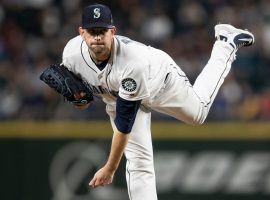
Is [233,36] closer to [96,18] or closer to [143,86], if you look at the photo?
[143,86]

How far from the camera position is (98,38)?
4.93 metres

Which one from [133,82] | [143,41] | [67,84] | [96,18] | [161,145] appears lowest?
[161,145]

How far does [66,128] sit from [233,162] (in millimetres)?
1795

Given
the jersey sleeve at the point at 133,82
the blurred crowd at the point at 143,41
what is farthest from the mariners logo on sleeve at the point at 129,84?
the blurred crowd at the point at 143,41

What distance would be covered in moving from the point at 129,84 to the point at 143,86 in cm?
10

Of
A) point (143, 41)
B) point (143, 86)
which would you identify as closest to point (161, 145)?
point (143, 41)

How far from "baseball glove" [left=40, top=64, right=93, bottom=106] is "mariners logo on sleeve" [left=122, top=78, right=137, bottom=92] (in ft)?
1.35

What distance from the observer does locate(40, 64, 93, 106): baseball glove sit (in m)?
5.29

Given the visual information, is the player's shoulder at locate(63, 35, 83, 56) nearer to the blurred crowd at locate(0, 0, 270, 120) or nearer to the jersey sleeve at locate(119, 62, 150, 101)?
the jersey sleeve at locate(119, 62, 150, 101)

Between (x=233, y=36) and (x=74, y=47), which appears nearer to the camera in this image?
(x=74, y=47)

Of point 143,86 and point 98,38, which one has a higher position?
point 98,38

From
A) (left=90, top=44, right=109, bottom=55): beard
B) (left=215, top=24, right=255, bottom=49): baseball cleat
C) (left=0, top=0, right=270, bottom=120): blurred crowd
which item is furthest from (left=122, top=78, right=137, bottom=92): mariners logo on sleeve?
(left=0, top=0, right=270, bottom=120): blurred crowd

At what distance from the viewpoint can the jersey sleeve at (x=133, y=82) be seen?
5.01 meters

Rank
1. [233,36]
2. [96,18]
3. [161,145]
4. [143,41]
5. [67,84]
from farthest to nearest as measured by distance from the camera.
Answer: [143,41] → [161,145] → [233,36] → [67,84] → [96,18]
